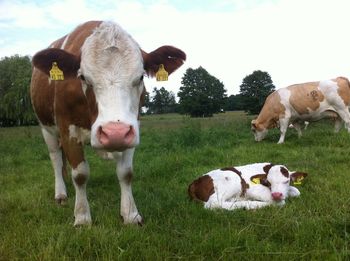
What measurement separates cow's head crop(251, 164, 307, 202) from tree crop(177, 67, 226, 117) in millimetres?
61598

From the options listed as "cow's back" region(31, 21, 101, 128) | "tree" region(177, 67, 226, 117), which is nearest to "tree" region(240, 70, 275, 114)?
"tree" region(177, 67, 226, 117)

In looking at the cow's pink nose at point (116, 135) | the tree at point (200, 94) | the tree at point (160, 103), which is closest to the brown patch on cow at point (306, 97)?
the cow's pink nose at point (116, 135)

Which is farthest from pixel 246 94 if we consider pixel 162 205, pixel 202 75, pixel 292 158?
pixel 162 205

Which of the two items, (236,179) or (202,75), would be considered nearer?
(236,179)

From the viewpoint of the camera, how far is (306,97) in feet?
46.6

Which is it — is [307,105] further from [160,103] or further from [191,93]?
[160,103]

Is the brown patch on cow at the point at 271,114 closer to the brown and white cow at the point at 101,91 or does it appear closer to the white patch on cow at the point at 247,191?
the white patch on cow at the point at 247,191

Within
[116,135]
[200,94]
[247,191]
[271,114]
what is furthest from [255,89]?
[116,135]

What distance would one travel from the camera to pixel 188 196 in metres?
5.94

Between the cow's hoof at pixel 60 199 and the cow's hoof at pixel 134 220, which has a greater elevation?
the cow's hoof at pixel 134 220

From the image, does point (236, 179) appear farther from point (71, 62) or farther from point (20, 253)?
point (20, 253)

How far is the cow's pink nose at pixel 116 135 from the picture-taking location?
3.59m

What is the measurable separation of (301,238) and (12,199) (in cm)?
417

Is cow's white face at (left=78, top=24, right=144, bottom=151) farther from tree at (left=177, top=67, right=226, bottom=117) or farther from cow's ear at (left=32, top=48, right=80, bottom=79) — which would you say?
tree at (left=177, top=67, right=226, bottom=117)
